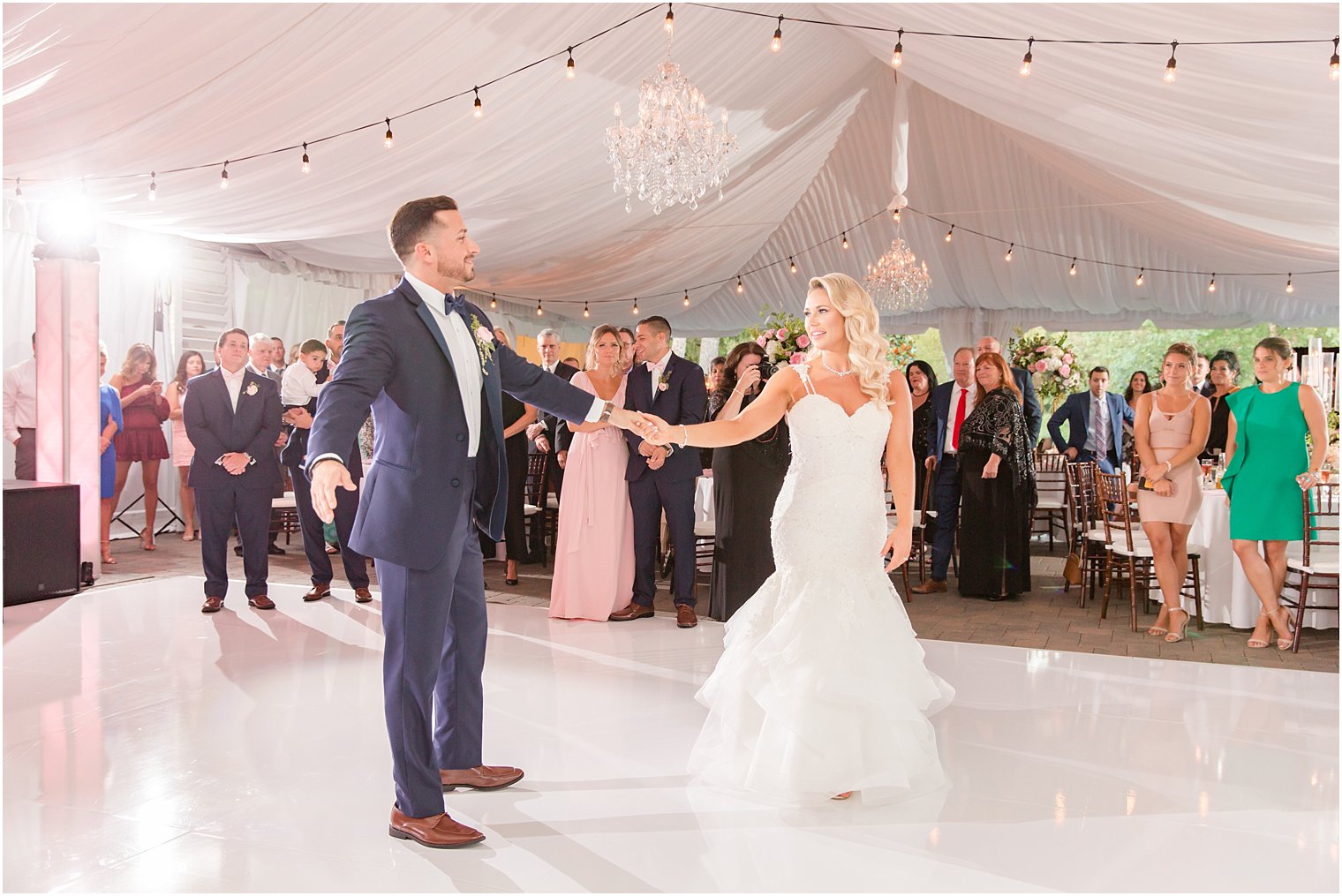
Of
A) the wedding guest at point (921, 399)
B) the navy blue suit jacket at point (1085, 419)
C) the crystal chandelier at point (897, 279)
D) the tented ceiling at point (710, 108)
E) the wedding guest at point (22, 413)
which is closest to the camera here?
the tented ceiling at point (710, 108)

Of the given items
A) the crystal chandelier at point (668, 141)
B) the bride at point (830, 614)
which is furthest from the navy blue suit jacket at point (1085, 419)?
the bride at point (830, 614)

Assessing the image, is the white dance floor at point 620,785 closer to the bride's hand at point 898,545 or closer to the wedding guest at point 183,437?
the bride's hand at point 898,545

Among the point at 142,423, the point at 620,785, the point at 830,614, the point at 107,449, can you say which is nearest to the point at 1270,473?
the point at 830,614

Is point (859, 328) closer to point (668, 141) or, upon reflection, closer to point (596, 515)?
point (596, 515)

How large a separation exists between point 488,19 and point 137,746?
406 centimetres

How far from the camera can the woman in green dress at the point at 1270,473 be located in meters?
5.31

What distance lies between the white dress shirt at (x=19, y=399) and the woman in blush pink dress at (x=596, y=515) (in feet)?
16.5

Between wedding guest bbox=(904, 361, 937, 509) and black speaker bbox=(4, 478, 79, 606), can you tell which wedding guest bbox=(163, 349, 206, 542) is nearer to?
black speaker bbox=(4, 478, 79, 606)

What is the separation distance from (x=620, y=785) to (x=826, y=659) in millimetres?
756

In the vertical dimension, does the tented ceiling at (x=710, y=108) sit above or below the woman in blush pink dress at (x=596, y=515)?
above

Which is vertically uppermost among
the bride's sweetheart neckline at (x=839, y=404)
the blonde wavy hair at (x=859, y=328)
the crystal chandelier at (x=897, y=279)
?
the crystal chandelier at (x=897, y=279)

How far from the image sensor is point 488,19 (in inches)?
220

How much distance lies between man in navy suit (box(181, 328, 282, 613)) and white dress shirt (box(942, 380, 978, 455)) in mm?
4514

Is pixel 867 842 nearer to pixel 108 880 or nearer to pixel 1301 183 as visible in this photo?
A: pixel 108 880
